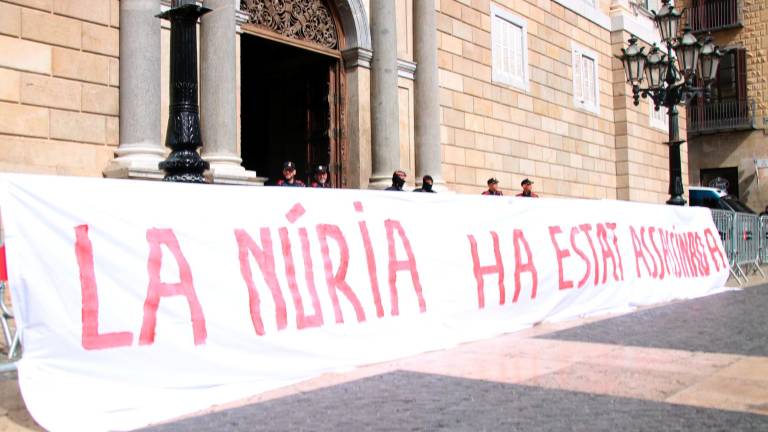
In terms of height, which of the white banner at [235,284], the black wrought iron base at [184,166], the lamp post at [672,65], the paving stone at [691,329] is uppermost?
the lamp post at [672,65]

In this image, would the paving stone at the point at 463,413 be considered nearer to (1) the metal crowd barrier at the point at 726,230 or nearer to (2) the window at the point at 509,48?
(1) the metal crowd barrier at the point at 726,230

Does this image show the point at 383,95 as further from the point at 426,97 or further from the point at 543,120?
Answer: the point at 543,120

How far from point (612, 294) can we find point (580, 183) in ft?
37.0

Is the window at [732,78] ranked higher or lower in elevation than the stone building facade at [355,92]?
higher

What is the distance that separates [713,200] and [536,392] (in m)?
19.9

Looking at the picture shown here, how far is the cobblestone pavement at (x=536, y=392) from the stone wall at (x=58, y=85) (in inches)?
162

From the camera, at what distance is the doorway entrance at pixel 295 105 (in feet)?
45.9

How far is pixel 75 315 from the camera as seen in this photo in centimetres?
445

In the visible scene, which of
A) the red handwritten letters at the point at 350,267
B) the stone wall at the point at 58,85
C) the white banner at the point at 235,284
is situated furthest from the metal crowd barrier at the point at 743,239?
the stone wall at the point at 58,85

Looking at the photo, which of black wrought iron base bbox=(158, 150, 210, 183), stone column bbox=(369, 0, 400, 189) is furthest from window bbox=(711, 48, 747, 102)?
black wrought iron base bbox=(158, 150, 210, 183)

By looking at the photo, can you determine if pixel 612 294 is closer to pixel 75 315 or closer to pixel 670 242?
pixel 670 242

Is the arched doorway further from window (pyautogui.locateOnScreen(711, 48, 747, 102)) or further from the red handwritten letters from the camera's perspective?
window (pyautogui.locateOnScreen(711, 48, 747, 102))

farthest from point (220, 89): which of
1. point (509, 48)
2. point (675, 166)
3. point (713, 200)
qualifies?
point (713, 200)

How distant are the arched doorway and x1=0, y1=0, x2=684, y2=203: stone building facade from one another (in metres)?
0.03
